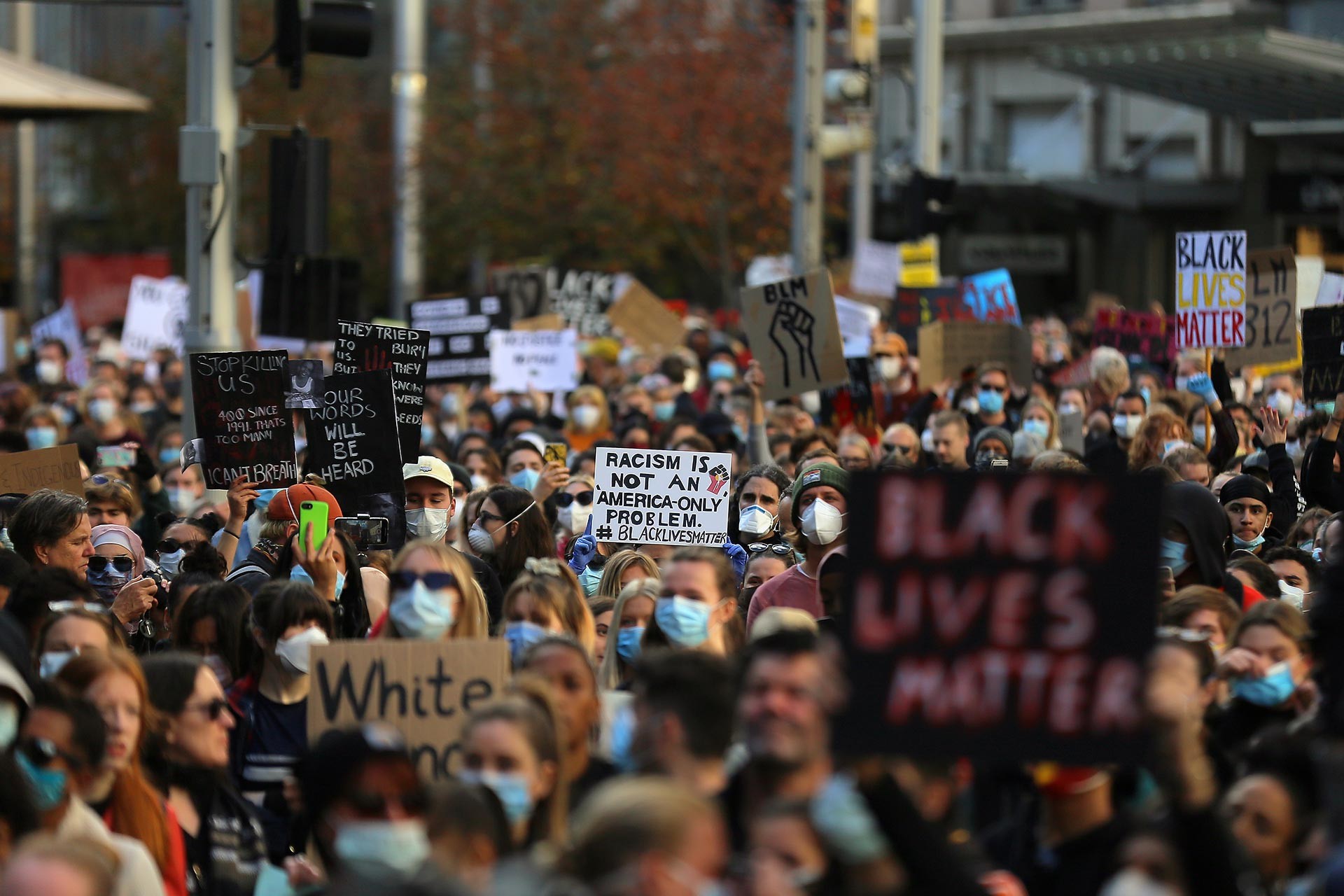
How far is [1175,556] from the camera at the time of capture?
7.50 m

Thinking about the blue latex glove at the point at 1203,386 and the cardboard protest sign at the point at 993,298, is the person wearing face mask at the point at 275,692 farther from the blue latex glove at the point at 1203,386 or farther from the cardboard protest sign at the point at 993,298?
the cardboard protest sign at the point at 993,298

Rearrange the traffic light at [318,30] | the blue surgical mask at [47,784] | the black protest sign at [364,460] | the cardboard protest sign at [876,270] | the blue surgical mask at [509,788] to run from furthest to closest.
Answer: the cardboard protest sign at [876,270] → the traffic light at [318,30] → the black protest sign at [364,460] → the blue surgical mask at [47,784] → the blue surgical mask at [509,788]

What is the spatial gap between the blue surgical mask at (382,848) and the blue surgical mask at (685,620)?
179 cm

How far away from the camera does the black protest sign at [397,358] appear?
32.8 ft

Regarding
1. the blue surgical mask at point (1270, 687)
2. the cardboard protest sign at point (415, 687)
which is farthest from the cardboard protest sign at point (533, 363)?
the blue surgical mask at point (1270, 687)

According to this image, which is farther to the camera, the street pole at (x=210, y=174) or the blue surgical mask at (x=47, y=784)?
the street pole at (x=210, y=174)

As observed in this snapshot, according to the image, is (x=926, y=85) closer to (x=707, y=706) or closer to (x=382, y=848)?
(x=707, y=706)

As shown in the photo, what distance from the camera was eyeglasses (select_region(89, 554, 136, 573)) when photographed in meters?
8.44

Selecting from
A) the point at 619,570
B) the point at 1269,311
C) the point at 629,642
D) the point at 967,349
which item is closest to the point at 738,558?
the point at 619,570

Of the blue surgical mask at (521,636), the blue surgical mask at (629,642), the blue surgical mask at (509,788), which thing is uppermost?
the blue surgical mask at (521,636)

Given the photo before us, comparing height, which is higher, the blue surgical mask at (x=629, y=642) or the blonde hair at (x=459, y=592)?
the blonde hair at (x=459, y=592)

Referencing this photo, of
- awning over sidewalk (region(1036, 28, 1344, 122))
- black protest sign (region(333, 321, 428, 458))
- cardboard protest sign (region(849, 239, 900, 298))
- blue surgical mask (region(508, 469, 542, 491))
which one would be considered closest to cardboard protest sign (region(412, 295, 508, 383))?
blue surgical mask (region(508, 469, 542, 491))

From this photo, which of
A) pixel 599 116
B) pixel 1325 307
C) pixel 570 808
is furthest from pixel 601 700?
pixel 599 116

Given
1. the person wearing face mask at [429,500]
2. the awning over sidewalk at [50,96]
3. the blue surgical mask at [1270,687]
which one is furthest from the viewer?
the awning over sidewalk at [50,96]
